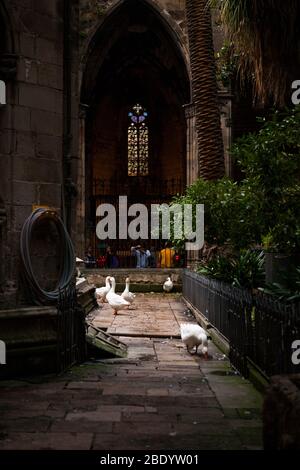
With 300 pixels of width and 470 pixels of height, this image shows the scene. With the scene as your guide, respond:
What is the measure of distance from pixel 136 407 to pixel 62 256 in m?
2.91

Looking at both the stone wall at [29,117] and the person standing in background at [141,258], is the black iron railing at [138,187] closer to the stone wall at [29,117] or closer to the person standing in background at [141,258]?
the person standing in background at [141,258]

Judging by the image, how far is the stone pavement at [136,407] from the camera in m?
4.35

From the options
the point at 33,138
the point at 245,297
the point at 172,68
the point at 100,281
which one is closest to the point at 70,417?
the point at 245,297

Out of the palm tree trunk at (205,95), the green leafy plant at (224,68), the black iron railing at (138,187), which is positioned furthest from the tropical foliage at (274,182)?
the black iron railing at (138,187)

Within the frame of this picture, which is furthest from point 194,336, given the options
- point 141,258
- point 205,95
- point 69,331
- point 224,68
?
point 141,258

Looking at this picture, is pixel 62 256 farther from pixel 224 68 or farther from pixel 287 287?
pixel 224 68

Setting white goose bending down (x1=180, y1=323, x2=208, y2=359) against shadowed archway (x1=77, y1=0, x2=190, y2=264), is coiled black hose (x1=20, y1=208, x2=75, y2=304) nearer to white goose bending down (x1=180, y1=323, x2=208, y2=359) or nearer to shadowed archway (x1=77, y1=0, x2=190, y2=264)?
white goose bending down (x1=180, y1=323, x2=208, y2=359)

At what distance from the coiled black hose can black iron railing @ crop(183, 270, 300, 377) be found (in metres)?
2.15

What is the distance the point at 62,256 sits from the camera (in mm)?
7883

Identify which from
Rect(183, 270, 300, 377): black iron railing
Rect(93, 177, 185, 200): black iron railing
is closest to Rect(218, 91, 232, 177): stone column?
Rect(93, 177, 185, 200): black iron railing

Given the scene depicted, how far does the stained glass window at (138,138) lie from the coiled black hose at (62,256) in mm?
29389

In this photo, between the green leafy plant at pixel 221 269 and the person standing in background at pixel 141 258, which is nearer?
the green leafy plant at pixel 221 269

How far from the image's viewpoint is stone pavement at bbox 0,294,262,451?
435 cm

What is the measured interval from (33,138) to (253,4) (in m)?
4.38
